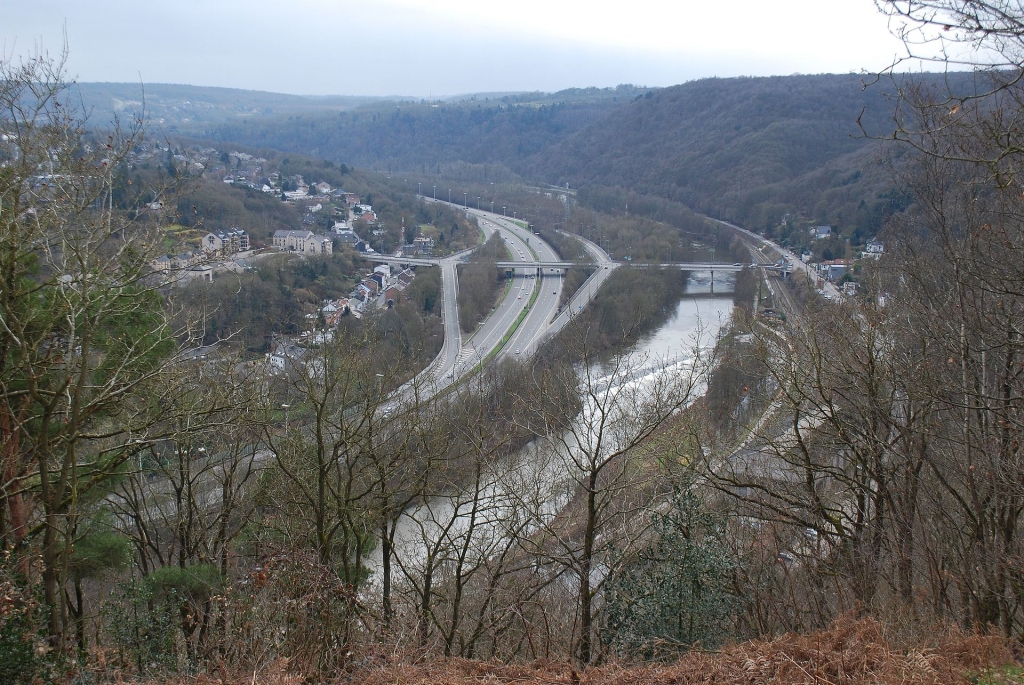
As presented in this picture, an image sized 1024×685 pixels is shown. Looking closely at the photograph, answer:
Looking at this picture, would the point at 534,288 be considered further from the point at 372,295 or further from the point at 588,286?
the point at 372,295

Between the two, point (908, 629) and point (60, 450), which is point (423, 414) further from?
point (908, 629)

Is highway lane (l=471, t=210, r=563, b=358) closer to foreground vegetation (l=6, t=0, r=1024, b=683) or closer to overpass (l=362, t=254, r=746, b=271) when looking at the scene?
overpass (l=362, t=254, r=746, b=271)

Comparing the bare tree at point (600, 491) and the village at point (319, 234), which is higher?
the village at point (319, 234)

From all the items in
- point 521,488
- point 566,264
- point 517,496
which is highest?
point 566,264

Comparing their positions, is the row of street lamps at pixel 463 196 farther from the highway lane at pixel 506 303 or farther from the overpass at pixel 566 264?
the overpass at pixel 566 264

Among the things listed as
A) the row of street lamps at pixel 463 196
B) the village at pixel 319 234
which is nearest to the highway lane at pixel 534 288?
the row of street lamps at pixel 463 196

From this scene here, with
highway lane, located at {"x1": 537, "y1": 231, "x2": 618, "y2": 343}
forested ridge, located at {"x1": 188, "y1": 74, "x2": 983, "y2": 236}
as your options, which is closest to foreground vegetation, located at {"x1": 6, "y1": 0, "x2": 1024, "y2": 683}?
highway lane, located at {"x1": 537, "y1": 231, "x2": 618, "y2": 343}

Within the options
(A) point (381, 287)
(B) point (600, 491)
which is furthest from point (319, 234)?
(B) point (600, 491)

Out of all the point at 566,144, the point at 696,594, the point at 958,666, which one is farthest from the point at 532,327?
the point at 566,144

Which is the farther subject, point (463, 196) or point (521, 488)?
point (463, 196)
